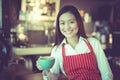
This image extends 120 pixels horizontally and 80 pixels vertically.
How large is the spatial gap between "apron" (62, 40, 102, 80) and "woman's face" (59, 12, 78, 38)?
0.46ft

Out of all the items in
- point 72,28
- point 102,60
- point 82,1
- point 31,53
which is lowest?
point 31,53

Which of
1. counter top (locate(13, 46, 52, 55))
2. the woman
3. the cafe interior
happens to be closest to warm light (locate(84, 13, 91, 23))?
the cafe interior

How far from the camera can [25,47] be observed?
141 inches

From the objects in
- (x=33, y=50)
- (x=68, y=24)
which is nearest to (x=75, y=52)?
(x=68, y=24)

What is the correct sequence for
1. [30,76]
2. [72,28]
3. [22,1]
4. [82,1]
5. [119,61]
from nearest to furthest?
[30,76]
[72,28]
[119,61]
[22,1]
[82,1]

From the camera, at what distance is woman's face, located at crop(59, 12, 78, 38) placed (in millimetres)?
1963

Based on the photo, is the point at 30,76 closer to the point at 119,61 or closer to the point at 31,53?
the point at 119,61

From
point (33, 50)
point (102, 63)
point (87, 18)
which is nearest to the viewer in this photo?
point (102, 63)

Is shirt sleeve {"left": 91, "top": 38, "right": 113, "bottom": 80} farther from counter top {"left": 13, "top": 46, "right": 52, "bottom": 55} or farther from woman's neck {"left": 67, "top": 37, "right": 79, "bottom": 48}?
counter top {"left": 13, "top": 46, "right": 52, "bottom": 55}

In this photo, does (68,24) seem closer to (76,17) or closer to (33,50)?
(76,17)

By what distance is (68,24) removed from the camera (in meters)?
1.96

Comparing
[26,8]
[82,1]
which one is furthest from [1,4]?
[82,1]

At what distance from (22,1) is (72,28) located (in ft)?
6.45

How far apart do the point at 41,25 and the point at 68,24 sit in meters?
2.11
